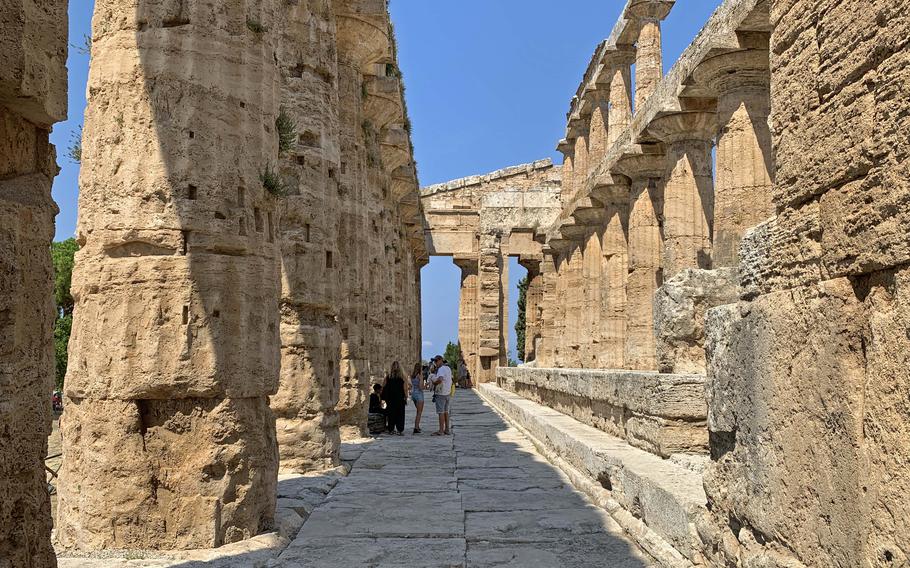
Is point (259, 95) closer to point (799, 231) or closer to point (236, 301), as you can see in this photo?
point (236, 301)

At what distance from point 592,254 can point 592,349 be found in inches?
107

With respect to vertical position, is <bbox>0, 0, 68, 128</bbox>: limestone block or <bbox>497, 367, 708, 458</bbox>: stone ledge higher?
<bbox>0, 0, 68, 128</bbox>: limestone block

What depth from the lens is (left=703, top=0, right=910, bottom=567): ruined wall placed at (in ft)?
9.81

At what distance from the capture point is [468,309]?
1426 inches

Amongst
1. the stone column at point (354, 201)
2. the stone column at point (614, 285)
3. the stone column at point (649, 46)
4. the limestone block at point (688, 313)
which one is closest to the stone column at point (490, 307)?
the stone column at point (614, 285)

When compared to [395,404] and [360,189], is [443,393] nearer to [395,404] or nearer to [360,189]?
[395,404]

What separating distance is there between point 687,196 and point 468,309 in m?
22.5

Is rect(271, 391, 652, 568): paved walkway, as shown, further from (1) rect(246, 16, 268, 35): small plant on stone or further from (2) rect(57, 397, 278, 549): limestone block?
(1) rect(246, 16, 268, 35): small plant on stone

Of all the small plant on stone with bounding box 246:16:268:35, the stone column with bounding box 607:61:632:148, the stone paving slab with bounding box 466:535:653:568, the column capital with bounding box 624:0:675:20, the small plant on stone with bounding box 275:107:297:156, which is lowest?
the stone paving slab with bounding box 466:535:653:568

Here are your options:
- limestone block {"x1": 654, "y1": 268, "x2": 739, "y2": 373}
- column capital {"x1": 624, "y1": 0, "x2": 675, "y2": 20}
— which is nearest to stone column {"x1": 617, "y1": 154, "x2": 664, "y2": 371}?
column capital {"x1": 624, "y1": 0, "x2": 675, "y2": 20}

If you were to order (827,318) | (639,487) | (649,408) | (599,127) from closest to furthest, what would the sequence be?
(827,318) < (639,487) < (649,408) < (599,127)

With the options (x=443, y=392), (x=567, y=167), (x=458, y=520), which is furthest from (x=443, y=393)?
(x=567, y=167)

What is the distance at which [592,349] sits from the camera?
20641 mm

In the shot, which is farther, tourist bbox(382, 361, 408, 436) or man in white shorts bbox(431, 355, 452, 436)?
tourist bbox(382, 361, 408, 436)
